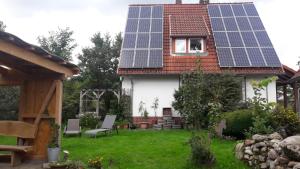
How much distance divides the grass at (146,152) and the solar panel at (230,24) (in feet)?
37.7

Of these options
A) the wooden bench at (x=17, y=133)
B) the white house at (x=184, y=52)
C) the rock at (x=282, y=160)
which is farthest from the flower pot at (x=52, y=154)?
the white house at (x=184, y=52)

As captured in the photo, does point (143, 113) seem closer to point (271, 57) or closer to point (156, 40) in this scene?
point (156, 40)

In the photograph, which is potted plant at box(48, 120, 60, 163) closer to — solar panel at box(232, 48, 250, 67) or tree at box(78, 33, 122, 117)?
solar panel at box(232, 48, 250, 67)

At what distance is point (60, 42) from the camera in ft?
111

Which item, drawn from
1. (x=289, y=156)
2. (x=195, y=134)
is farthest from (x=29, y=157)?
(x=289, y=156)

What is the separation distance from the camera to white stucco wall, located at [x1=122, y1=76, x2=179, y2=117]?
21.2 m

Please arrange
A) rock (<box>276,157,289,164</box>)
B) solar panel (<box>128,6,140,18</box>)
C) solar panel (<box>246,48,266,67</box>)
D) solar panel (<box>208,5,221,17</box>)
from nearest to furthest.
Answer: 1. rock (<box>276,157,289,164</box>)
2. solar panel (<box>246,48,266,67</box>)
3. solar panel (<box>208,5,221,17</box>)
4. solar panel (<box>128,6,140,18</box>)

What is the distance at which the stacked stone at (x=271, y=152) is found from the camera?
7859 mm

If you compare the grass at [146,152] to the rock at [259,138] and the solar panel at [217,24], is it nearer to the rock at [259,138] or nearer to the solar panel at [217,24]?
the rock at [259,138]

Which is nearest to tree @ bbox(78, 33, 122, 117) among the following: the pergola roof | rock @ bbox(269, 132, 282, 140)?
the pergola roof

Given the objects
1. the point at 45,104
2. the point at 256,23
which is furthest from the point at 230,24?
the point at 45,104

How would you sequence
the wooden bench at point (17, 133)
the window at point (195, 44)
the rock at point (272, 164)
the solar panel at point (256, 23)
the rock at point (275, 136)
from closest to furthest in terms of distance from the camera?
the rock at point (272, 164) → the rock at point (275, 136) → the wooden bench at point (17, 133) → the window at point (195, 44) → the solar panel at point (256, 23)

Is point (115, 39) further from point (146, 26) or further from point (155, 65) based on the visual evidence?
point (155, 65)

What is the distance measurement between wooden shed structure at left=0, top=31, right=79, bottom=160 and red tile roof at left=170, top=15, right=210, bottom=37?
472 inches
